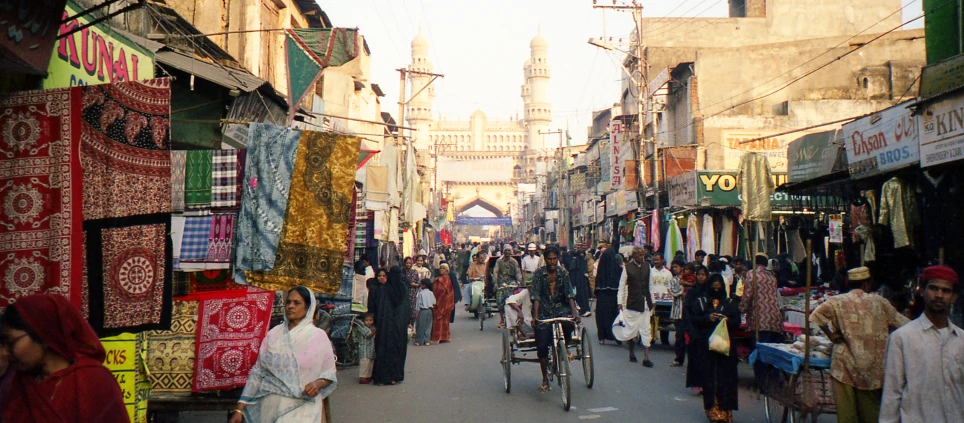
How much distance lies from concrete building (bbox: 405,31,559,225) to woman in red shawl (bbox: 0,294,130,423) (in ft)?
310

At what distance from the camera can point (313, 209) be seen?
6113 millimetres

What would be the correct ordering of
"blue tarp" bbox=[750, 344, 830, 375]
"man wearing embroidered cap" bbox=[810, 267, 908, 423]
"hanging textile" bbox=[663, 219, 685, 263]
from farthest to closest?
"hanging textile" bbox=[663, 219, 685, 263] → "blue tarp" bbox=[750, 344, 830, 375] → "man wearing embroidered cap" bbox=[810, 267, 908, 423]

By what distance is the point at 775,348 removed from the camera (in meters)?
6.97

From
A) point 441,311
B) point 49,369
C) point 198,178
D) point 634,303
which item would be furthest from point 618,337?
point 49,369

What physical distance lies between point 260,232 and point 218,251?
0.73 metres

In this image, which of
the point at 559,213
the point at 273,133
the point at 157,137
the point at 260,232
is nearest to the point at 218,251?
the point at 260,232

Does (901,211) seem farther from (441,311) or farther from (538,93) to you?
(538,93)

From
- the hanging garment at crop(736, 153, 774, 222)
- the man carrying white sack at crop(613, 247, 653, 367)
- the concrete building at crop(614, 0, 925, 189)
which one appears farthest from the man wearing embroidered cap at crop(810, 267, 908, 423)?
the concrete building at crop(614, 0, 925, 189)

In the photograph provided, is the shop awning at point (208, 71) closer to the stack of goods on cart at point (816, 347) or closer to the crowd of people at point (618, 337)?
the crowd of people at point (618, 337)

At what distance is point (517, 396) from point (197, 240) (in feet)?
13.0

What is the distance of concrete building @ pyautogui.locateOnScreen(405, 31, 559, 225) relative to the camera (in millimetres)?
106562

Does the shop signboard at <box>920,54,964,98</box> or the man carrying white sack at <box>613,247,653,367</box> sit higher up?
the shop signboard at <box>920,54,964,98</box>

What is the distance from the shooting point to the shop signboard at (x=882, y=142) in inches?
326

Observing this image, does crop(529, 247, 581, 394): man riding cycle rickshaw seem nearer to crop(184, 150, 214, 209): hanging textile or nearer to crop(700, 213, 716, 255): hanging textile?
crop(184, 150, 214, 209): hanging textile
